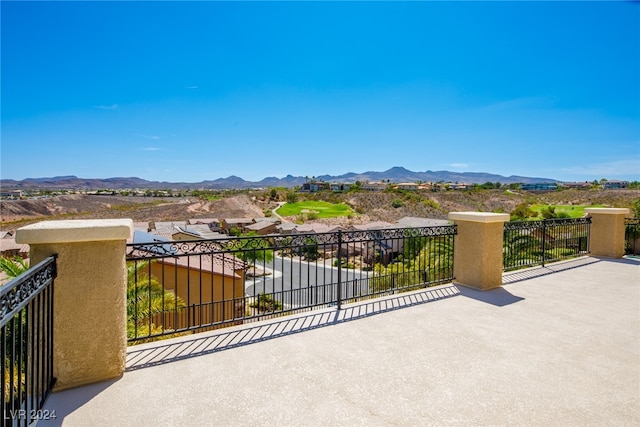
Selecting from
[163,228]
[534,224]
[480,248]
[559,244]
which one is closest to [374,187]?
[163,228]

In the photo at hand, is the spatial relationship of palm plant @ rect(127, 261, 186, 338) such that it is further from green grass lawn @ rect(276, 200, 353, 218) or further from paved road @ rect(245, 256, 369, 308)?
green grass lawn @ rect(276, 200, 353, 218)

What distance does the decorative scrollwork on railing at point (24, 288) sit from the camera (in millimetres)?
1717

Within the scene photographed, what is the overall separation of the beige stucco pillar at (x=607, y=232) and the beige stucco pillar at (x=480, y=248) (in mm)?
5082

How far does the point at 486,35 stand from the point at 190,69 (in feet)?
61.5

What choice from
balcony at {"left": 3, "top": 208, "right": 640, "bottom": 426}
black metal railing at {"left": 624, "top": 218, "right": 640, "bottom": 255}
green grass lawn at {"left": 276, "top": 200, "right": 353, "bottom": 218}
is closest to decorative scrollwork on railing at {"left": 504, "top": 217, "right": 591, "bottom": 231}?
black metal railing at {"left": 624, "top": 218, "right": 640, "bottom": 255}

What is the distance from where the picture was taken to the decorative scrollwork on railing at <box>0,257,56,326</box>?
5.63 ft

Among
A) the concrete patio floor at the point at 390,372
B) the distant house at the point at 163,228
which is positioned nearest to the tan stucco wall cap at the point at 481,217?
the concrete patio floor at the point at 390,372

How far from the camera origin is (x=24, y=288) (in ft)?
6.68

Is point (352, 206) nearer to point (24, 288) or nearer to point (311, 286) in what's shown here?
point (311, 286)

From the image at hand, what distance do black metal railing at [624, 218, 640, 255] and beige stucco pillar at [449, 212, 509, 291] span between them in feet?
21.2

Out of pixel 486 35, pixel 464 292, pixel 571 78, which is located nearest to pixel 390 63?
pixel 486 35

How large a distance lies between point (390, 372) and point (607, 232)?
29.6 feet

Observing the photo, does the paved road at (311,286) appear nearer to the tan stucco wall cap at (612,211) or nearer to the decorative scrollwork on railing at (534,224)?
the decorative scrollwork on railing at (534,224)

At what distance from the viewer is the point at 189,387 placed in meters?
2.83
